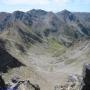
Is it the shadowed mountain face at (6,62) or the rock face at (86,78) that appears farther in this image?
the shadowed mountain face at (6,62)

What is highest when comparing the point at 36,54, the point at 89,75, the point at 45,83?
the point at 89,75

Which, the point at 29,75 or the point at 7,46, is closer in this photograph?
the point at 29,75

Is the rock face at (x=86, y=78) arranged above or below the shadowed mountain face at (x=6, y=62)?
above

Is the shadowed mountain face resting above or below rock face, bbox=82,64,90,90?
below

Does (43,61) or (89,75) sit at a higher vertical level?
(89,75)

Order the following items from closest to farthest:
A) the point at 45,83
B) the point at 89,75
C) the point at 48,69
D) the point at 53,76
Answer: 1. the point at 89,75
2. the point at 45,83
3. the point at 53,76
4. the point at 48,69

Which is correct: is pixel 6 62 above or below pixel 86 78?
below

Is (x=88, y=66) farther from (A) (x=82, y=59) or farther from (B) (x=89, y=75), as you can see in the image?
(A) (x=82, y=59)

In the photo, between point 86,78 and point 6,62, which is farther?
point 6,62

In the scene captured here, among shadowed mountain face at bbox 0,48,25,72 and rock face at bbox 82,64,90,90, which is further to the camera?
shadowed mountain face at bbox 0,48,25,72

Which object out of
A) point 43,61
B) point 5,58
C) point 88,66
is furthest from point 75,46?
point 88,66

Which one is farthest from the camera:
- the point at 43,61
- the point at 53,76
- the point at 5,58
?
the point at 43,61
